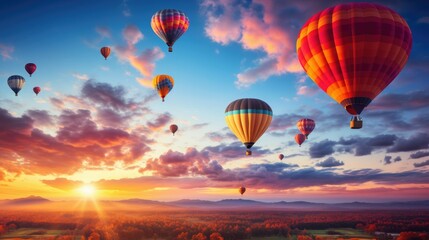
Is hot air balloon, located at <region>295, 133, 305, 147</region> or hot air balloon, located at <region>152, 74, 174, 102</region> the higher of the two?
hot air balloon, located at <region>152, 74, 174, 102</region>

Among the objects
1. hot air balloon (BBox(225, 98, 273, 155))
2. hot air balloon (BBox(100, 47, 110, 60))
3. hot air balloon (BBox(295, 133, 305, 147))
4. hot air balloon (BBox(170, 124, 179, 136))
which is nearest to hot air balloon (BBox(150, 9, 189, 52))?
hot air balloon (BBox(225, 98, 273, 155))

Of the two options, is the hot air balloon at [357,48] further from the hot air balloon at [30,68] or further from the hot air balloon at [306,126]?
the hot air balloon at [30,68]

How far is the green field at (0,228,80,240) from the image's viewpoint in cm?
13600

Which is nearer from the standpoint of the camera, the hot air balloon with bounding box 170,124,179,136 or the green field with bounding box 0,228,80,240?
the hot air balloon with bounding box 170,124,179,136

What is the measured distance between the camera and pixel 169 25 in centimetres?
4394

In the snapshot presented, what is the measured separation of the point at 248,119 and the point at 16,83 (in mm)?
45466

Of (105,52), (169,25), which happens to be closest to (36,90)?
(105,52)

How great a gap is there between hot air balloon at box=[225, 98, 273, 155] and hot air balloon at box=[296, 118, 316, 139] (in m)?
15.5

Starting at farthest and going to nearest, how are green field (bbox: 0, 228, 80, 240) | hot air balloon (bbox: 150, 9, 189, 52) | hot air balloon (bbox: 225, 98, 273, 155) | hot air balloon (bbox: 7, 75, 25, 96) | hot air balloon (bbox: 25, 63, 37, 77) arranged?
green field (bbox: 0, 228, 80, 240)
hot air balloon (bbox: 25, 63, 37, 77)
hot air balloon (bbox: 7, 75, 25, 96)
hot air balloon (bbox: 150, 9, 189, 52)
hot air balloon (bbox: 225, 98, 273, 155)

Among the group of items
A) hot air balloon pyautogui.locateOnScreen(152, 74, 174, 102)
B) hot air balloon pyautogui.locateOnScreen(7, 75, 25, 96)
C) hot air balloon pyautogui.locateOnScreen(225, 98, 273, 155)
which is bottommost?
hot air balloon pyautogui.locateOnScreen(225, 98, 273, 155)

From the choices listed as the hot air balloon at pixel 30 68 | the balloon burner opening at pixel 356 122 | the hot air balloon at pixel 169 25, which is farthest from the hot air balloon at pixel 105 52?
the balloon burner opening at pixel 356 122

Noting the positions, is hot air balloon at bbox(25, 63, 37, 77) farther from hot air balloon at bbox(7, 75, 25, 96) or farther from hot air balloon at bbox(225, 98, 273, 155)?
hot air balloon at bbox(225, 98, 273, 155)

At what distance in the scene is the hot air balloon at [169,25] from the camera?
43.9m

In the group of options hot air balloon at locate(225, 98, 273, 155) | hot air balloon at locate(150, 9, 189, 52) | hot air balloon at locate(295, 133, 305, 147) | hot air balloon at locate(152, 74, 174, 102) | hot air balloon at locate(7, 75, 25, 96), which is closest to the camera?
hot air balloon at locate(225, 98, 273, 155)
